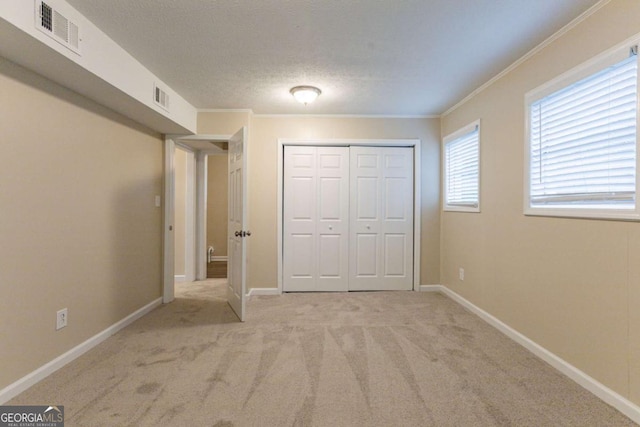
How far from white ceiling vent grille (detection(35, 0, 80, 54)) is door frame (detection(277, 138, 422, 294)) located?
7.99ft

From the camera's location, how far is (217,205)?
274 inches

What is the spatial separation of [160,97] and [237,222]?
4.68ft

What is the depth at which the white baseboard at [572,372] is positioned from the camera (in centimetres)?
171

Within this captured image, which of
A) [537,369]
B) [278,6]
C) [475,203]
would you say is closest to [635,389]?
[537,369]

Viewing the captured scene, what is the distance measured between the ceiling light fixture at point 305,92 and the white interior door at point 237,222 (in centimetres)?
65

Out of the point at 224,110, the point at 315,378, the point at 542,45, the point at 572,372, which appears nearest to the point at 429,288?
the point at 572,372

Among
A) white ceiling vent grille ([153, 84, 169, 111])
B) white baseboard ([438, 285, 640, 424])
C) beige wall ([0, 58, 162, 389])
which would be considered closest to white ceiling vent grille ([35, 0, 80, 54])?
beige wall ([0, 58, 162, 389])

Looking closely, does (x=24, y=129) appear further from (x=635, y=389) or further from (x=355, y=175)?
(x=635, y=389)

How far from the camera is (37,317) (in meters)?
2.04

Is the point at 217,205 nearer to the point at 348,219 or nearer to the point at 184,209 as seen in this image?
the point at 184,209

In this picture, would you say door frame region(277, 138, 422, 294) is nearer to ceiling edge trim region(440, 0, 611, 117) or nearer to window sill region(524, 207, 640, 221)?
ceiling edge trim region(440, 0, 611, 117)

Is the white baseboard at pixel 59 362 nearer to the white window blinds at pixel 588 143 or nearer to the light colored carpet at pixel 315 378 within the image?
the light colored carpet at pixel 315 378

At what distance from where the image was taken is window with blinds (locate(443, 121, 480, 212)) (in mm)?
3363

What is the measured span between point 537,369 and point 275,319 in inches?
88.6
